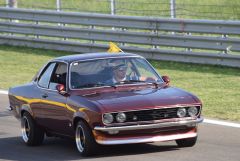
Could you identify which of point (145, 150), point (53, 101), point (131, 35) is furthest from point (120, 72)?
point (131, 35)

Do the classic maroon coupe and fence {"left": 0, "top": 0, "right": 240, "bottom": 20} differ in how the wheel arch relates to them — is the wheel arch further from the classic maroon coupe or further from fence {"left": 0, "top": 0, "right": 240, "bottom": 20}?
fence {"left": 0, "top": 0, "right": 240, "bottom": 20}

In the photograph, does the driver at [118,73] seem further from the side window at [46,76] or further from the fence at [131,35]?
the fence at [131,35]

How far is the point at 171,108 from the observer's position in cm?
1059

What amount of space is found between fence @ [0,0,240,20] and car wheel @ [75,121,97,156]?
37.7 ft

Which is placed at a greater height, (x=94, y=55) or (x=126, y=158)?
(x=94, y=55)

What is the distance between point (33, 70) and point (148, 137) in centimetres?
1148

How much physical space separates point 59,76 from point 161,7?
17.4 m

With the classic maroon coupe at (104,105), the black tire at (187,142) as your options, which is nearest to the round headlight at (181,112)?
the classic maroon coupe at (104,105)

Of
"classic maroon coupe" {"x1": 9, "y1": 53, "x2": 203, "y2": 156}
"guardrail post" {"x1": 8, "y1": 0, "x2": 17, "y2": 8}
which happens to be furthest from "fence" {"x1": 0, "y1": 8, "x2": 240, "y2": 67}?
"classic maroon coupe" {"x1": 9, "y1": 53, "x2": 203, "y2": 156}

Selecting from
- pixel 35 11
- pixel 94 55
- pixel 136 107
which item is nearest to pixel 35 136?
pixel 94 55

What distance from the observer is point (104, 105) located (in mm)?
10539

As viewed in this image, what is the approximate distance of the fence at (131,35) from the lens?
20078 millimetres

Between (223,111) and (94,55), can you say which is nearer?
(94,55)

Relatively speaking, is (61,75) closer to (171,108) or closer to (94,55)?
(94,55)
